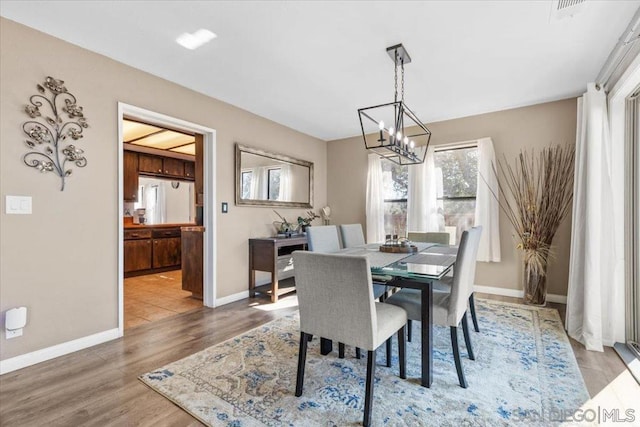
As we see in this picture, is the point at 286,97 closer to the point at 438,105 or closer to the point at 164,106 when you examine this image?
the point at 164,106

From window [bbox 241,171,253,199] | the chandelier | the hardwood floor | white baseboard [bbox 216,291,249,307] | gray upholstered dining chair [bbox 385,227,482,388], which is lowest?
the hardwood floor

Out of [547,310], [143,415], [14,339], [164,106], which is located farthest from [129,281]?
[547,310]

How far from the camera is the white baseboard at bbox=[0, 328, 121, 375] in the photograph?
207 centimetres

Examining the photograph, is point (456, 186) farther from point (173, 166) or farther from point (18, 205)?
point (173, 166)

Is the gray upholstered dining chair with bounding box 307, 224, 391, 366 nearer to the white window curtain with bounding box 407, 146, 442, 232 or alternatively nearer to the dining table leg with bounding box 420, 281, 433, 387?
the dining table leg with bounding box 420, 281, 433, 387

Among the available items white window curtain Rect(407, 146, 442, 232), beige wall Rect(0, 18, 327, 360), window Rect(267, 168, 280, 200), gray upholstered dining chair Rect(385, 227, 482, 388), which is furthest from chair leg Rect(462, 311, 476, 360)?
window Rect(267, 168, 280, 200)

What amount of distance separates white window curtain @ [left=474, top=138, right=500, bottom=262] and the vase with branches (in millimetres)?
263

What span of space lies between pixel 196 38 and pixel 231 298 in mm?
2818

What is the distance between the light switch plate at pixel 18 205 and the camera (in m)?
2.09

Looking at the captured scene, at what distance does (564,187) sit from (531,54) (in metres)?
1.76

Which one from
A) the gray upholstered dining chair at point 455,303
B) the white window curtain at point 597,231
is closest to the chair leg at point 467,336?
the gray upholstered dining chair at point 455,303

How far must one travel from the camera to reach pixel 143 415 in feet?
5.31

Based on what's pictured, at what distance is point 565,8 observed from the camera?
1968 millimetres

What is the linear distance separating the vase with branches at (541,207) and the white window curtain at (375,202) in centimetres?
191
